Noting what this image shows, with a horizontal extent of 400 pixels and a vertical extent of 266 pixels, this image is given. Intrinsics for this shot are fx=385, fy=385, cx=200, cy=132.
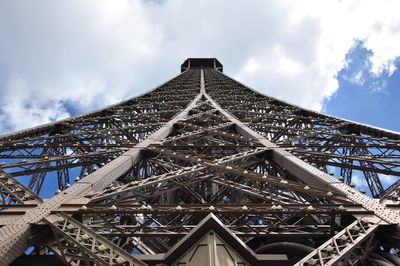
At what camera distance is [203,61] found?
49.8 meters

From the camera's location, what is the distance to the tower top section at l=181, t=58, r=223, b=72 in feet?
162

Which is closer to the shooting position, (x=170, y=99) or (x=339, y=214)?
(x=339, y=214)

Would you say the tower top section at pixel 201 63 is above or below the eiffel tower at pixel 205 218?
above

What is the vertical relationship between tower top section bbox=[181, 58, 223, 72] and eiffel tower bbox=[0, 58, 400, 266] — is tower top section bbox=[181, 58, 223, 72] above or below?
above

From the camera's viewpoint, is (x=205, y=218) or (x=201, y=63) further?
(x=201, y=63)

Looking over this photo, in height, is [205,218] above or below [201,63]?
below

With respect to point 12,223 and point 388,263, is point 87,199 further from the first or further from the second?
point 388,263

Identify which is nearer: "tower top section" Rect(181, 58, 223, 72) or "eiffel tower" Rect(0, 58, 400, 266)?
"eiffel tower" Rect(0, 58, 400, 266)

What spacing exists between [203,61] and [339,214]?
4604cm

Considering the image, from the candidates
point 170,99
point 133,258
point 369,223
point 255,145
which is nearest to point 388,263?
point 369,223

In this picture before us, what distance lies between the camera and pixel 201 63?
164ft

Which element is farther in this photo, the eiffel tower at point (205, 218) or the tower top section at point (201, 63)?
the tower top section at point (201, 63)

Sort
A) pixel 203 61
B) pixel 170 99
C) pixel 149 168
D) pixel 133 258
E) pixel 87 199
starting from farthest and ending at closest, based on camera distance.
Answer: pixel 203 61, pixel 170 99, pixel 149 168, pixel 87 199, pixel 133 258

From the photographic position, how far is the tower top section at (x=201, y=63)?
49250mm
